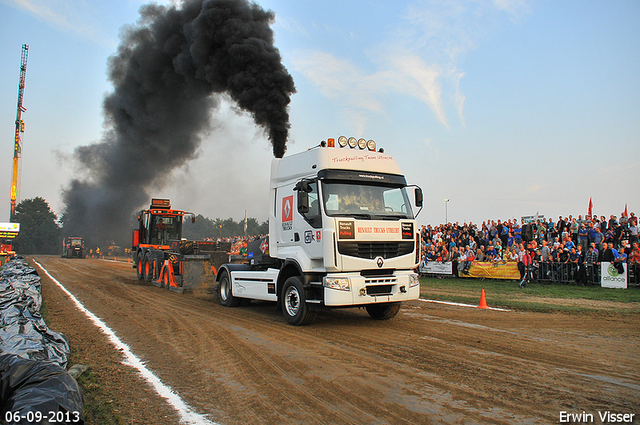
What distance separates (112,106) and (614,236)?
3137 cm

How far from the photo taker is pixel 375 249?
25.0 ft

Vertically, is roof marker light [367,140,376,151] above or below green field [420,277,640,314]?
above

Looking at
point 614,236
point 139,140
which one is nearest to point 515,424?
point 614,236

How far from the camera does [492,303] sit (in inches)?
442

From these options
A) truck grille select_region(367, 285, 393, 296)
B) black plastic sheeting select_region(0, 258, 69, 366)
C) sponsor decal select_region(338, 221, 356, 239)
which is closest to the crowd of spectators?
truck grille select_region(367, 285, 393, 296)

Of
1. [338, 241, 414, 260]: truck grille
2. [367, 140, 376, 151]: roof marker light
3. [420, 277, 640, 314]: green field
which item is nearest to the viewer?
[338, 241, 414, 260]: truck grille

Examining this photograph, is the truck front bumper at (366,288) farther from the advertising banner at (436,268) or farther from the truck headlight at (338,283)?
the advertising banner at (436,268)

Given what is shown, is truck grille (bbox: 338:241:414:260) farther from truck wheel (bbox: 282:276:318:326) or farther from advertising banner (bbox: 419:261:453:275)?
advertising banner (bbox: 419:261:453:275)

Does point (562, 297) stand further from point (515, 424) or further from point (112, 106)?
point (112, 106)

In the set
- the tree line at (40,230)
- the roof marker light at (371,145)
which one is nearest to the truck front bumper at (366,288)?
the roof marker light at (371,145)

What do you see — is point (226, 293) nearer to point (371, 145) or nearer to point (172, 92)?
point (371, 145)

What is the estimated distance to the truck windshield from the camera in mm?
7625

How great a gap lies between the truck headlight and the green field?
5418 millimetres

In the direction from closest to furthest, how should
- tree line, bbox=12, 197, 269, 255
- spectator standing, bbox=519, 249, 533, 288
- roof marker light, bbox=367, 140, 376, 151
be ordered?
roof marker light, bbox=367, 140, 376, 151
spectator standing, bbox=519, 249, 533, 288
tree line, bbox=12, 197, 269, 255
